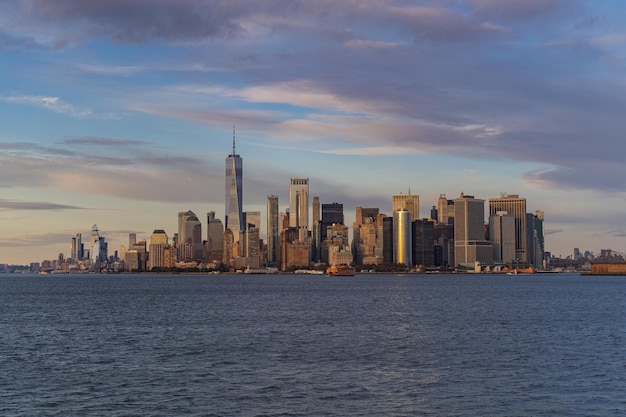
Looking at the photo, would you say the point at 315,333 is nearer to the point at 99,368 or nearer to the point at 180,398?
the point at 99,368

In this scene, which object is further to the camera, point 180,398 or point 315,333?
point 315,333

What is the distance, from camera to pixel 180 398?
152 ft

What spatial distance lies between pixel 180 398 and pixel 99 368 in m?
14.0

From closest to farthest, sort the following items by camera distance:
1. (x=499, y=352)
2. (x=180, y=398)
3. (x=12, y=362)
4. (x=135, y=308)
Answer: (x=180, y=398) < (x=12, y=362) < (x=499, y=352) < (x=135, y=308)

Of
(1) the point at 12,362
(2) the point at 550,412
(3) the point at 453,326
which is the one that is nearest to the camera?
(2) the point at 550,412

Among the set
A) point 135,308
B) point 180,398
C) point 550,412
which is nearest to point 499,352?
point 550,412

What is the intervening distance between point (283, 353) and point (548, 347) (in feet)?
79.2

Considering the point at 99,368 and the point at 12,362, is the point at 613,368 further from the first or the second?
the point at 12,362

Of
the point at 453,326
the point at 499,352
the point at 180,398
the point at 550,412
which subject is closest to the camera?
the point at 550,412

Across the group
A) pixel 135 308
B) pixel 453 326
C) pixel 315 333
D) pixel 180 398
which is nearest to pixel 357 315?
pixel 453 326

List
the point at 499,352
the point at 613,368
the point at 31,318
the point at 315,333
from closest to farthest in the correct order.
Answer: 1. the point at 613,368
2. the point at 499,352
3. the point at 315,333
4. the point at 31,318

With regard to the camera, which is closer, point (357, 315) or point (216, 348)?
point (216, 348)

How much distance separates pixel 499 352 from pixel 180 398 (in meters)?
30.8

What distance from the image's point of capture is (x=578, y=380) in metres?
52.8
